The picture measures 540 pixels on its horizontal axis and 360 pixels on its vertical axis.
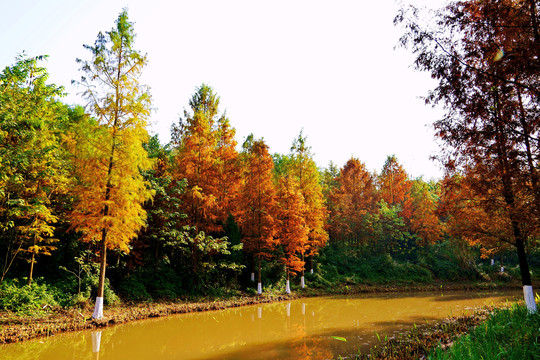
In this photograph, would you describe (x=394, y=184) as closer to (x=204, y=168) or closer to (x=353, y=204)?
(x=353, y=204)

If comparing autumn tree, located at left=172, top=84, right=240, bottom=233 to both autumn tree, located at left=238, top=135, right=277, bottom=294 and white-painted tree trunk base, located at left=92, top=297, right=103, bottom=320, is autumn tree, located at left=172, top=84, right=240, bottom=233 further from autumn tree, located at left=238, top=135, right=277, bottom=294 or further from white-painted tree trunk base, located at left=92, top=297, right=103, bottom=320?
white-painted tree trunk base, located at left=92, top=297, right=103, bottom=320

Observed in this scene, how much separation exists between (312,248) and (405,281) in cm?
1220

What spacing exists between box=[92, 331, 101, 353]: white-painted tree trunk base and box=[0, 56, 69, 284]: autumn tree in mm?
5127

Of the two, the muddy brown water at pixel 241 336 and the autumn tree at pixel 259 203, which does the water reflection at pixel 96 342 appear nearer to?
the muddy brown water at pixel 241 336

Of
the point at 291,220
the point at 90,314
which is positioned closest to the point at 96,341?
the point at 90,314

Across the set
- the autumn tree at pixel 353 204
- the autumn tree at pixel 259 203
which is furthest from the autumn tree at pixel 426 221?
the autumn tree at pixel 259 203

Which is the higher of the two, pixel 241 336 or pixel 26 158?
pixel 26 158

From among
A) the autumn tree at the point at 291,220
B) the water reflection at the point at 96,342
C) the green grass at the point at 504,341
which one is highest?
the autumn tree at the point at 291,220

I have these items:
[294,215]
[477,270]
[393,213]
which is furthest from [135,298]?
[477,270]

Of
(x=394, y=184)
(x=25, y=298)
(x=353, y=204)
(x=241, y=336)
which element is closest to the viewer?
(x=241, y=336)

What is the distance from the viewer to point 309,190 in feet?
88.0

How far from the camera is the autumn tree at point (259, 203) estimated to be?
23.0 m

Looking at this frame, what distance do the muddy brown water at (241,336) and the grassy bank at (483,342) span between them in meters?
1.39

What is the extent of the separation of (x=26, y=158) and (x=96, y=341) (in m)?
7.39
